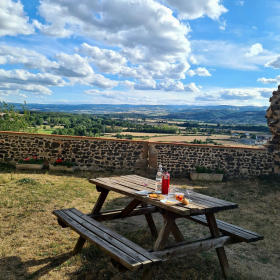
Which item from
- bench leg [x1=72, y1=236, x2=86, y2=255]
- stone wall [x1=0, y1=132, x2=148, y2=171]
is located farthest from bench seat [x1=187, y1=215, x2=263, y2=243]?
stone wall [x1=0, y1=132, x2=148, y2=171]

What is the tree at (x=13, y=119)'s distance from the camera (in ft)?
50.7

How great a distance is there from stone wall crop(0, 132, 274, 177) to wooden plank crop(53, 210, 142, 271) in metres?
6.23

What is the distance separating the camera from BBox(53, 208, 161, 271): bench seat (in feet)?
9.43

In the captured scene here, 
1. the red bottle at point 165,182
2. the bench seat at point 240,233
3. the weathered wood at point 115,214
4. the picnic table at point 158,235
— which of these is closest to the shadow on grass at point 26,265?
the picnic table at point 158,235

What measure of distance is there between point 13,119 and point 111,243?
14796mm

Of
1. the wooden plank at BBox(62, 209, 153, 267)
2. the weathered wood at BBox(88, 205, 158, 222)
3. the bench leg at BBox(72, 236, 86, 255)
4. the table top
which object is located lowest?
the bench leg at BBox(72, 236, 86, 255)

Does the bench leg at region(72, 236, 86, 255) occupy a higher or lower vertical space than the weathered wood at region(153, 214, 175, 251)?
lower

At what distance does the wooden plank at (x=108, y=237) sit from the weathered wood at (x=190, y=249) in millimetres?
318

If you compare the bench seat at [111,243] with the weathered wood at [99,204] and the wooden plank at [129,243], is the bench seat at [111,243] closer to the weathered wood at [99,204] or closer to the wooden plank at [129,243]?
the wooden plank at [129,243]

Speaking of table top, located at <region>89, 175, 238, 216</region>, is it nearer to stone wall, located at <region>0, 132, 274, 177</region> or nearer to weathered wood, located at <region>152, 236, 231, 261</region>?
weathered wood, located at <region>152, 236, 231, 261</region>

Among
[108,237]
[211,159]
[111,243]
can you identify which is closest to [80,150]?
[211,159]

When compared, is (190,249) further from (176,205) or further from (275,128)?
(275,128)

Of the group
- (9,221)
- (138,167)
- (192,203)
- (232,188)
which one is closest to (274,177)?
(232,188)

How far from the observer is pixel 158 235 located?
371 cm
